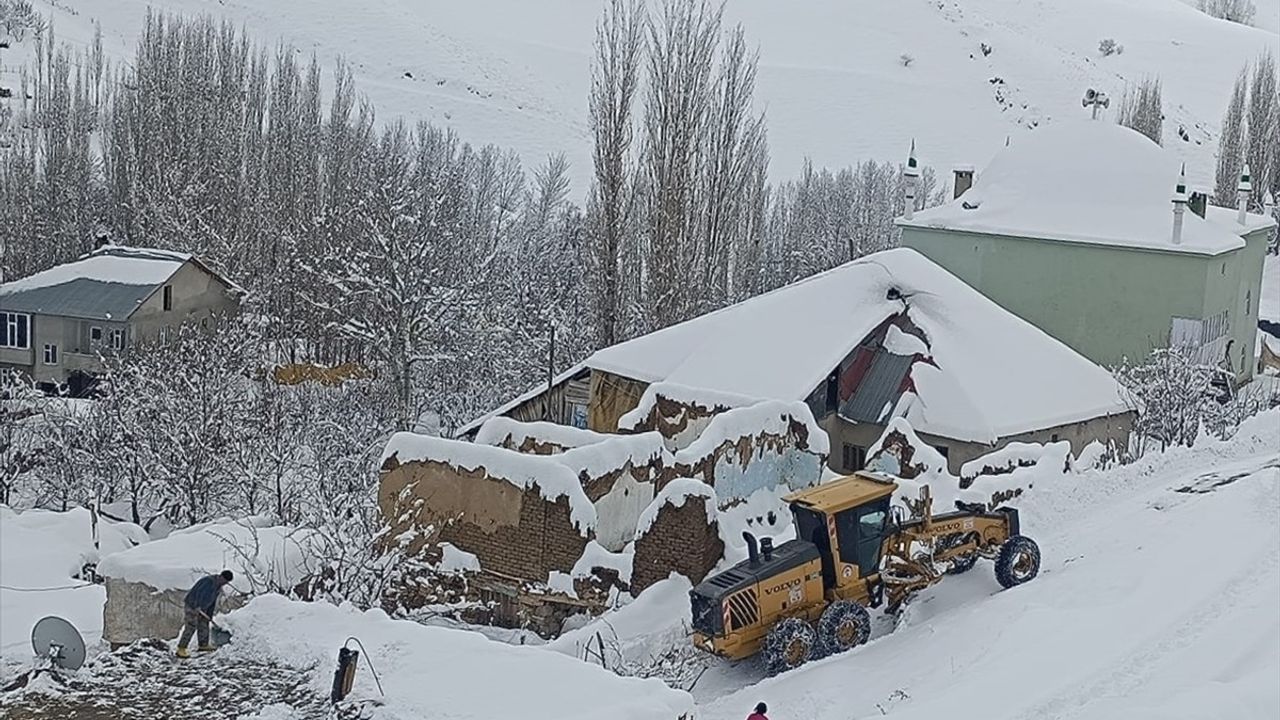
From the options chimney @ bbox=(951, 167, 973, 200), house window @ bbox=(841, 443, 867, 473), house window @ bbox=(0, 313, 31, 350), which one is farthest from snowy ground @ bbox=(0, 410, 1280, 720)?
house window @ bbox=(0, 313, 31, 350)

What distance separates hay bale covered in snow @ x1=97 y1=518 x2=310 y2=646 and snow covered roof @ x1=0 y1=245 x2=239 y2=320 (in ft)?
92.6

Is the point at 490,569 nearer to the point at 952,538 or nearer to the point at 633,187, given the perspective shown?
the point at 952,538

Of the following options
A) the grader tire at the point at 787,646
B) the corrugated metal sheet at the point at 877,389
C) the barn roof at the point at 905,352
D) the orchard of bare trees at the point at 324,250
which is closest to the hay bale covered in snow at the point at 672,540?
the grader tire at the point at 787,646

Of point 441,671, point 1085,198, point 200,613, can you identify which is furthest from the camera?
point 1085,198

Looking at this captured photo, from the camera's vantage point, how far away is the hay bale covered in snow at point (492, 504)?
17.0 metres

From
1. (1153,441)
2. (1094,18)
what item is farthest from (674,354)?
(1094,18)

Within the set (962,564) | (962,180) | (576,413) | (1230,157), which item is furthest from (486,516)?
(1230,157)

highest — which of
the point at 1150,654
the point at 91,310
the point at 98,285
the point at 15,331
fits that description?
the point at 1150,654

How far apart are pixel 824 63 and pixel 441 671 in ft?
315

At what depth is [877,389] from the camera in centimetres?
2522

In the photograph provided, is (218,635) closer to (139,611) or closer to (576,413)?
(139,611)

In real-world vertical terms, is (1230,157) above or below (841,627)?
above

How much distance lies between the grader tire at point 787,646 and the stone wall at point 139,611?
5.84 meters

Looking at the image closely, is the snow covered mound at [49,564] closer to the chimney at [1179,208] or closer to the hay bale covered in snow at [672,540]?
the hay bale covered in snow at [672,540]
